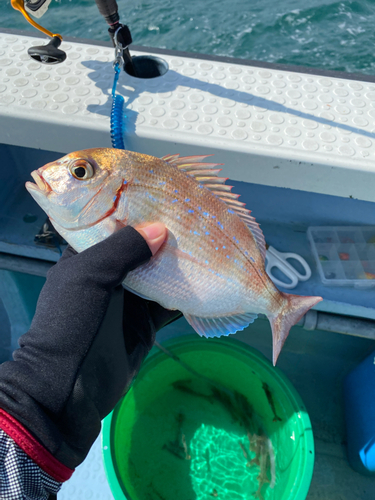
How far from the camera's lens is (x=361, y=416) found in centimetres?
241

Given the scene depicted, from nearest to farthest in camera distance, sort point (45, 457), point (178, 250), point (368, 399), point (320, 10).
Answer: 1. point (45, 457)
2. point (178, 250)
3. point (368, 399)
4. point (320, 10)

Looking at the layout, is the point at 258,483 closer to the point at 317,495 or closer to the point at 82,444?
the point at 317,495

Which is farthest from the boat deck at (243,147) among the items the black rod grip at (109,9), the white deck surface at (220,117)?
the black rod grip at (109,9)

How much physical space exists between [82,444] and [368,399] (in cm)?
204

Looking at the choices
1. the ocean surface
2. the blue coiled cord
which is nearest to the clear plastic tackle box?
the blue coiled cord

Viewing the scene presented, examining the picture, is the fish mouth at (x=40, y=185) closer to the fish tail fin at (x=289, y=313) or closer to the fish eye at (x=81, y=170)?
the fish eye at (x=81, y=170)

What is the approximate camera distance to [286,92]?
2.01 metres

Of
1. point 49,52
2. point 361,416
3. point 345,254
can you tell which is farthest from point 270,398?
point 49,52

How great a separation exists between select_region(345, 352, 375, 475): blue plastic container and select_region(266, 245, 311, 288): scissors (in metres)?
0.85

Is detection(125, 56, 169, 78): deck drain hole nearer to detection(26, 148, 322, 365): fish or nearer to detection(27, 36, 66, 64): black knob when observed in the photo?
detection(27, 36, 66, 64): black knob

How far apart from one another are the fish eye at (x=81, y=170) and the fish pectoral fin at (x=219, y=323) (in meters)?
0.74

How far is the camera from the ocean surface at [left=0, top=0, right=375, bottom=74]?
18.6 feet

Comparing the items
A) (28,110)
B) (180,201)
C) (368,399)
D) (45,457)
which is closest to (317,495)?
(368,399)

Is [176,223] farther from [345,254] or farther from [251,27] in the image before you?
[251,27]
